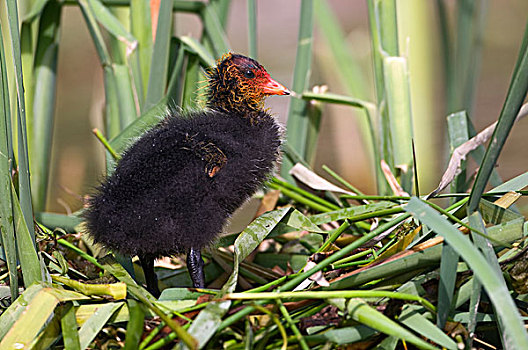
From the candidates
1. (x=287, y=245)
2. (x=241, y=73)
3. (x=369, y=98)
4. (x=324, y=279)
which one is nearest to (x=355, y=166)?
(x=369, y=98)

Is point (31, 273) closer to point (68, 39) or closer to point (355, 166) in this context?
point (355, 166)

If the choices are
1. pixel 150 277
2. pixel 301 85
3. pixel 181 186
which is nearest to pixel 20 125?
pixel 181 186

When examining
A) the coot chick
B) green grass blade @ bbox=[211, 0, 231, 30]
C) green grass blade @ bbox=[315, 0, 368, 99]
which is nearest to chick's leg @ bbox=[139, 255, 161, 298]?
the coot chick

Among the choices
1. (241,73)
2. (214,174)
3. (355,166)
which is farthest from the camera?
(355,166)

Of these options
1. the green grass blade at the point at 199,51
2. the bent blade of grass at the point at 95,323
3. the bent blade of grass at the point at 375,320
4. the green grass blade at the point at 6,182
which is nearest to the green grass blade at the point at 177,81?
the green grass blade at the point at 199,51

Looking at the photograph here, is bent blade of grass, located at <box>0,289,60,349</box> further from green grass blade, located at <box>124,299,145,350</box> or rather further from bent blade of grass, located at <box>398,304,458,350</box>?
bent blade of grass, located at <box>398,304,458,350</box>
